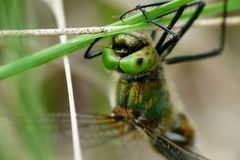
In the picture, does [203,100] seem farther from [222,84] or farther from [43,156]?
[43,156]

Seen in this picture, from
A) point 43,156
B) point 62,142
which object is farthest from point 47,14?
point 43,156

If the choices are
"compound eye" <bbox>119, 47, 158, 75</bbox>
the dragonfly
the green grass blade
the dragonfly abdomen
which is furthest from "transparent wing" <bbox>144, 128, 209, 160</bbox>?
the green grass blade

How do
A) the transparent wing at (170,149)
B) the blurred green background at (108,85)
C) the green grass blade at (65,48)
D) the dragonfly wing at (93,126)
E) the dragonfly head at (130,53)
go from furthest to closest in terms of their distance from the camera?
the blurred green background at (108,85), the dragonfly wing at (93,126), the transparent wing at (170,149), the dragonfly head at (130,53), the green grass blade at (65,48)

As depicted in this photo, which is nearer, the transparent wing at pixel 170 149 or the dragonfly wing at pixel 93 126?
the transparent wing at pixel 170 149

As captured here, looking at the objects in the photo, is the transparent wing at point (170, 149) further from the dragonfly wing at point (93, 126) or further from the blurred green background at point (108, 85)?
the blurred green background at point (108, 85)

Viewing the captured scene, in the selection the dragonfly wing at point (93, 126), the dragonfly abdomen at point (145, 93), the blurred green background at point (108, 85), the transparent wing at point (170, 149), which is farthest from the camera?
the blurred green background at point (108, 85)

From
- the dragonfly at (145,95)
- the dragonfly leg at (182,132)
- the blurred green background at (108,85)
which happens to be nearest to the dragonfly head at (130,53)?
the dragonfly at (145,95)

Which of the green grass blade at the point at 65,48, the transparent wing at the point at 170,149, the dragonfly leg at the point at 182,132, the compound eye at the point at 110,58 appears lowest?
the transparent wing at the point at 170,149

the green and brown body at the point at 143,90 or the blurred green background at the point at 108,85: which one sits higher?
the blurred green background at the point at 108,85
